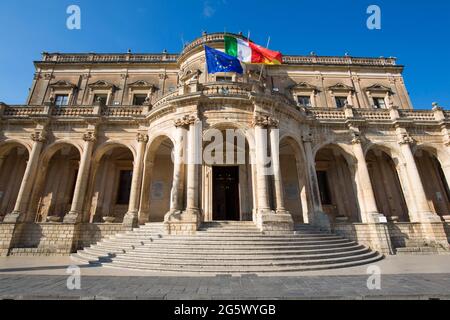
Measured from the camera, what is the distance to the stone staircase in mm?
7727

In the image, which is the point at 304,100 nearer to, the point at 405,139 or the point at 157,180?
the point at 405,139

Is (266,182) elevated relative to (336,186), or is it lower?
lower

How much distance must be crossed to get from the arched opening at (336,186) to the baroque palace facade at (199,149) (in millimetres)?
103

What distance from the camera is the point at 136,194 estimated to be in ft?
44.8

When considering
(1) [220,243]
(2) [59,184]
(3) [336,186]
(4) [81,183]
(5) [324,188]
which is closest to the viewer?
(1) [220,243]

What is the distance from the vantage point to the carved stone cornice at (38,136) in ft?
46.4

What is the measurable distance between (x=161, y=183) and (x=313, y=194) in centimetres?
1100

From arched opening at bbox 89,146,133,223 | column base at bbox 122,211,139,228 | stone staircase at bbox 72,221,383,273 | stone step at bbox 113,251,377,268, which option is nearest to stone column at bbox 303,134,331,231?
A: stone staircase at bbox 72,221,383,273

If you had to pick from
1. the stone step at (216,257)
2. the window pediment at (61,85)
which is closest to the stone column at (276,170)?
the stone step at (216,257)

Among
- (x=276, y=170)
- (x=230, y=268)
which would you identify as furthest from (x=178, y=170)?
(x=230, y=268)

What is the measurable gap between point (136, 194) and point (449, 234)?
20.4 meters

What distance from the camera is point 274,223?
33.0ft
